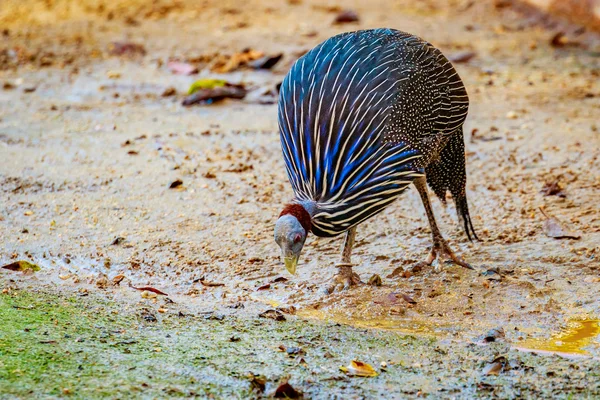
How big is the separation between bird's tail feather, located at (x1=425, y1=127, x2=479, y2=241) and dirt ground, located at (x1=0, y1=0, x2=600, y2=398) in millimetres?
245

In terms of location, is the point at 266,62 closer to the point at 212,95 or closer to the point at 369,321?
the point at 212,95

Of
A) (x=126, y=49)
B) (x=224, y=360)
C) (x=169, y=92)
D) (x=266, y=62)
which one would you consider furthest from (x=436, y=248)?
(x=126, y=49)

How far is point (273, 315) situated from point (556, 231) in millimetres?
2018

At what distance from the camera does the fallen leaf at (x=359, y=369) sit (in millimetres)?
3964

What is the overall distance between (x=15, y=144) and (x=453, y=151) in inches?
144

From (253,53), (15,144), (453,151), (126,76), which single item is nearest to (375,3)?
(253,53)

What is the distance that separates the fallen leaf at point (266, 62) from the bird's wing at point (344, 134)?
426 cm

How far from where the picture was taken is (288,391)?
12.1ft

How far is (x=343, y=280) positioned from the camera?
199 inches

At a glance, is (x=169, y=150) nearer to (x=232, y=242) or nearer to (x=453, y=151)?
(x=232, y=242)

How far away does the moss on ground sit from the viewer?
373 centimetres

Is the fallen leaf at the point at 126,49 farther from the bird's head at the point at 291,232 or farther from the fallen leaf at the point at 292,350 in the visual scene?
the fallen leaf at the point at 292,350

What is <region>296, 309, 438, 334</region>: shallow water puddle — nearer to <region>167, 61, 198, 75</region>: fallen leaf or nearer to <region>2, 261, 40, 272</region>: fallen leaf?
<region>2, 261, 40, 272</region>: fallen leaf

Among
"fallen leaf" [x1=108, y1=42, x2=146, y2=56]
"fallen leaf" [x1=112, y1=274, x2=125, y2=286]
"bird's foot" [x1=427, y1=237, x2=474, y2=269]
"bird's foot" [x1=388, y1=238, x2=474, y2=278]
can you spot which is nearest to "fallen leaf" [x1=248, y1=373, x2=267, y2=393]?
"fallen leaf" [x1=112, y1=274, x2=125, y2=286]
